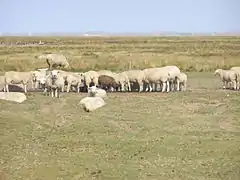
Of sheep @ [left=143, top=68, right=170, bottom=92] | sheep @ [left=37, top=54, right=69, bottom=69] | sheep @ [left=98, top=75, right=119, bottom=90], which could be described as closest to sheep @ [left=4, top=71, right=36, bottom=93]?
sheep @ [left=98, top=75, right=119, bottom=90]

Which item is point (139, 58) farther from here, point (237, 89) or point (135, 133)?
point (135, 133)

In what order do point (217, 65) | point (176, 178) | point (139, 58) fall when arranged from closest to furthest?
point (176, 178)
point (217, 65)
point (139, 58)

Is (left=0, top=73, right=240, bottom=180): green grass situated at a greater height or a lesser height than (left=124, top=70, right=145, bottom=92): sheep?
lesser

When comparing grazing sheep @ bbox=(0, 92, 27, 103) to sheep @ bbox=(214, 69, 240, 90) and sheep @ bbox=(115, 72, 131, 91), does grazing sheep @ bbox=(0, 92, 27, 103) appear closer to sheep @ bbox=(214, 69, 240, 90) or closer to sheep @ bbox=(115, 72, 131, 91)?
sheep @ bbox=(115, 72, 131, 91)

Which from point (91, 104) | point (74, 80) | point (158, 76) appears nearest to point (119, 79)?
point (158, 76)

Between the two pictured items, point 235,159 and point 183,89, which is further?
point 183,89

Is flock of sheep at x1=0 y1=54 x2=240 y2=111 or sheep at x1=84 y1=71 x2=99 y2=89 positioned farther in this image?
sheep at x1=84 y1=71 x2=99 y2=89

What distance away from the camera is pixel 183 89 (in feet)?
108

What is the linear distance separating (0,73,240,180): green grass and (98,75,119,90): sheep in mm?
4605

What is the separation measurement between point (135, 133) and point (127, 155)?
3.36 m

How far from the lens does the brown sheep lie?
33000 mm

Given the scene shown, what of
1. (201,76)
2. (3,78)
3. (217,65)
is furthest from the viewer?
(217,65)

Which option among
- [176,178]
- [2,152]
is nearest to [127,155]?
[176,178]

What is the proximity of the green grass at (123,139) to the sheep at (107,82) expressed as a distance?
460 centimetres
